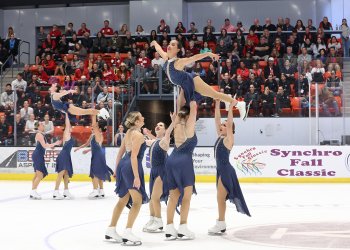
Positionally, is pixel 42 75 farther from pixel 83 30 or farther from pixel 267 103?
pixel 267 103

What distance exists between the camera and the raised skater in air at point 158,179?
815 centimetres

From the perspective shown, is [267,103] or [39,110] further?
[39,110]

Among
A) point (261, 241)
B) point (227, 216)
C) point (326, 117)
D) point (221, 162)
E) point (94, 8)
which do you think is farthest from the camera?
point (94, 8)

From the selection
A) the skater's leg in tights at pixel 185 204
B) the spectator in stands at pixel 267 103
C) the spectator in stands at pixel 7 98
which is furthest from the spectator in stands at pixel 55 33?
the skater's leg in tights at pixel 185 204

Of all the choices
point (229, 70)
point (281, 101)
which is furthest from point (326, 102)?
point (229, 70)

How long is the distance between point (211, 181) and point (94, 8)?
14.0 meters

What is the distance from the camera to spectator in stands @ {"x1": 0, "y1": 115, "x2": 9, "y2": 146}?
1739cm

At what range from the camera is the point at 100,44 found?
24344 millimetres

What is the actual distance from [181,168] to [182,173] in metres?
0.06

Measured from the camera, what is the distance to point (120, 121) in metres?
17.1

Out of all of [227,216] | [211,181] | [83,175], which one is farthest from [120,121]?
[227,216]

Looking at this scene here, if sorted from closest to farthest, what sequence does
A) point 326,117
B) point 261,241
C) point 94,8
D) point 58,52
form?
1. point 261,241
2. point 326,117
3. point 58,52
4. point 94,8

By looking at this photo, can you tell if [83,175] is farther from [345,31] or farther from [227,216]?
[345,31]

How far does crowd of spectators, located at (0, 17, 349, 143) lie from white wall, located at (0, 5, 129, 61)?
1.54 ft
